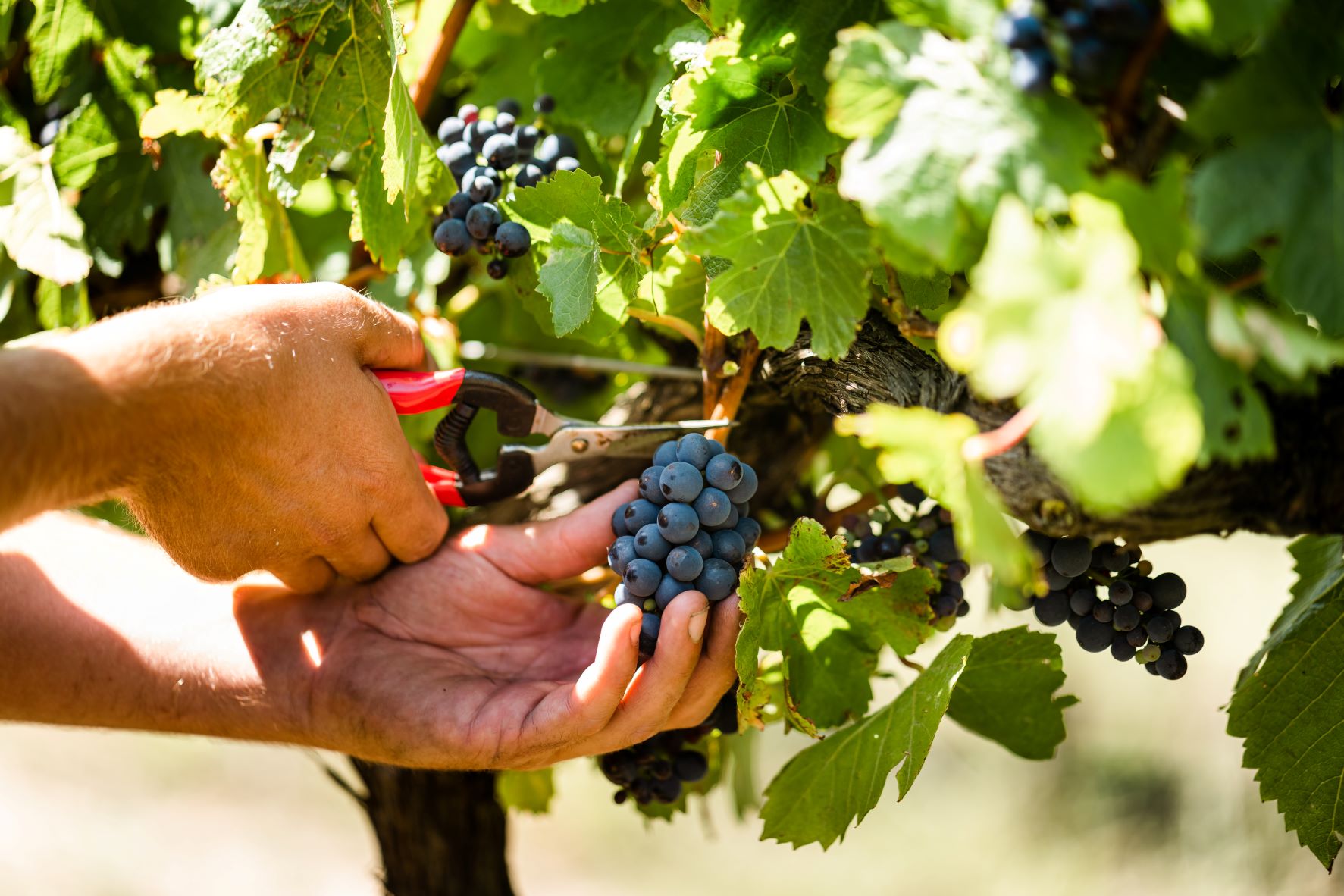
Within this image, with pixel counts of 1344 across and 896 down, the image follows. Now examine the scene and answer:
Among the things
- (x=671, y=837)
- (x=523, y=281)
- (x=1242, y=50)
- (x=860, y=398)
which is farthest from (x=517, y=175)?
(x=671, y=837)

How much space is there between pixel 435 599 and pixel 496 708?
24 cm

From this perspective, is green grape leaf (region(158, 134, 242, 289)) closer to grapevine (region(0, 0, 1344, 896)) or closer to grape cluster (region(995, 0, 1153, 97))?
grapevine (region(0, 0, 1344, 896))

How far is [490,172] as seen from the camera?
1.20m

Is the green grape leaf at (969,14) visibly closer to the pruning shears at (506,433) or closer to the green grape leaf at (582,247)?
the green grape leaf at (582,247)

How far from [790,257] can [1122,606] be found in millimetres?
514

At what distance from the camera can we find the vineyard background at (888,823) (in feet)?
11.6

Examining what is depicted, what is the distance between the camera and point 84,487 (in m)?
0.92

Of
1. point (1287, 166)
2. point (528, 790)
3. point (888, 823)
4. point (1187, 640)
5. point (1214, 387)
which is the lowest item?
point (888, 823)

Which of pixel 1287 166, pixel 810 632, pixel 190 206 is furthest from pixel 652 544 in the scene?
pixel 190 206

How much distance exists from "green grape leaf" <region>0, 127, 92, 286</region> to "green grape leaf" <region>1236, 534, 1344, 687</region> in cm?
158

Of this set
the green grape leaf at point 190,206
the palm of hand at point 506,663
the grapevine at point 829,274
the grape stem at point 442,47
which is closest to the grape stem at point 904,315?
the grapevine at point 829,274

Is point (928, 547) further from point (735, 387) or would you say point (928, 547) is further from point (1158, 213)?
point (1158, 213)

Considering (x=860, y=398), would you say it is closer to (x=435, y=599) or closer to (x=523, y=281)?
(x=523, y=281)

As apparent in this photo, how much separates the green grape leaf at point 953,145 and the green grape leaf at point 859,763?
0.52 metres
